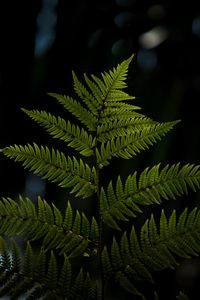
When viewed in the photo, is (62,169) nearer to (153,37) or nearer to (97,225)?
(97,225)

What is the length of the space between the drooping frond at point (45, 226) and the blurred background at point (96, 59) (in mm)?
958

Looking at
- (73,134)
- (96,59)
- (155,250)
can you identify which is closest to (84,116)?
(73,134)

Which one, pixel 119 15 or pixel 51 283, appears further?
pixel 119 15

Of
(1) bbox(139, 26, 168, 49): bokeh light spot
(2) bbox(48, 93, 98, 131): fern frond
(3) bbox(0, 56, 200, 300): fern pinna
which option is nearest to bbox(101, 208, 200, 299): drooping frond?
(3) bbox(0, 56, 200, 300): fern pinna

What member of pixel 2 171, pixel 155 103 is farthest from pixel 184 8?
pixel 2 171

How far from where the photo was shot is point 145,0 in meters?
1.43

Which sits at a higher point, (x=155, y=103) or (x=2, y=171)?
(x=155, y=103)

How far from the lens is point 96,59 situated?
4.59 ft

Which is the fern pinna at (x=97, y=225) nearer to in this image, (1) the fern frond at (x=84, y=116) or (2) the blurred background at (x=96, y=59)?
(1) the fern frond at (x=84, y=116)

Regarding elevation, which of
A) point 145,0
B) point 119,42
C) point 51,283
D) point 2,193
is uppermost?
point 145,0

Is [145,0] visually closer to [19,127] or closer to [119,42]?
[119,42]

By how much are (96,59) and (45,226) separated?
106 centimetres

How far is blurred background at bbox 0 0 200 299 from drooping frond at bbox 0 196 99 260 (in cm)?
96

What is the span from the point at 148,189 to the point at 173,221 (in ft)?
0.14
